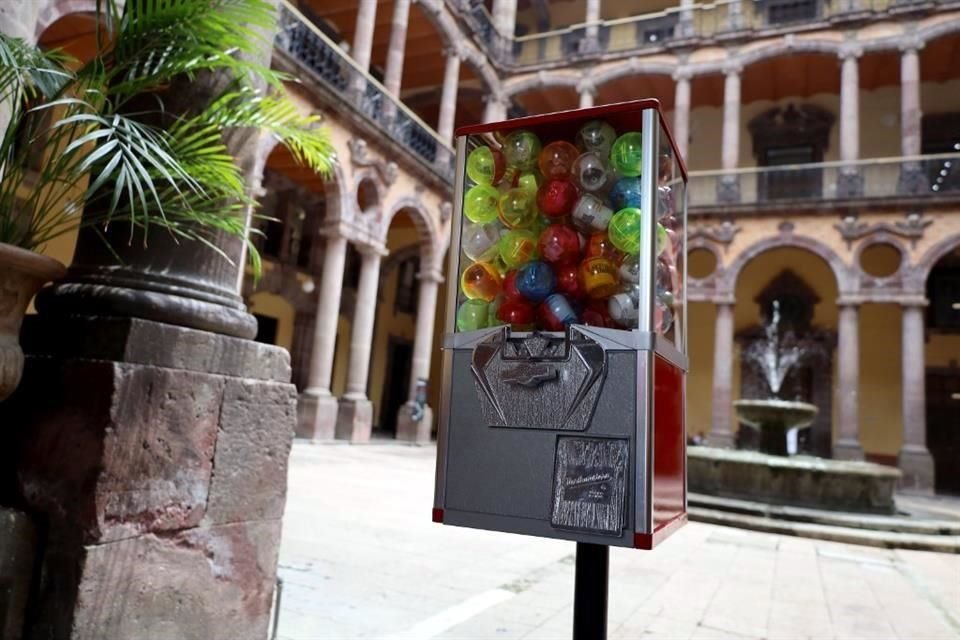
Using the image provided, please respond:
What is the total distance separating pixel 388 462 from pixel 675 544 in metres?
5.53

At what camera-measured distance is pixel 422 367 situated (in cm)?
1564

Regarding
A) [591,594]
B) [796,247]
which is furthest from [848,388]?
[591,594]

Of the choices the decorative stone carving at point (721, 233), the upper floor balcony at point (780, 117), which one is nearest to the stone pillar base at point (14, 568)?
the upper floor balcony at point (780, 117)

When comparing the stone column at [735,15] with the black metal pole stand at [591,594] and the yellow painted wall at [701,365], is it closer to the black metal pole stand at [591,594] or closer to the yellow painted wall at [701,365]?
the yellow painted wall at [701,365]

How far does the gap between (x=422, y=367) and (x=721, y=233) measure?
7.98m

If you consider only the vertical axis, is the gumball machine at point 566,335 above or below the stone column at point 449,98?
below

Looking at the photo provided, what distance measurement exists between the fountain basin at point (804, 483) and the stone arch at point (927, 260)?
807cm

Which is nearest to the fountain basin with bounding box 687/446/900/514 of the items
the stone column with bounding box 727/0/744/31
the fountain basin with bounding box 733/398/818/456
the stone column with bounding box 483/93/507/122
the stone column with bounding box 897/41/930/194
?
the fountain basin with bounding box 733/398/818/456

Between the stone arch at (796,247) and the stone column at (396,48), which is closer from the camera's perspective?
the stone column at (396,48)

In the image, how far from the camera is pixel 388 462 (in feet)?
33.7

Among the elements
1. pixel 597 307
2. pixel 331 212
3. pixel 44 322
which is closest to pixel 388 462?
pixel 331 212

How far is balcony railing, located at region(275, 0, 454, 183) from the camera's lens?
1123cm

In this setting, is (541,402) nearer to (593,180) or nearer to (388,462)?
(593,180)

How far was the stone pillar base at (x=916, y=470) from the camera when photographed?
13.8 m
